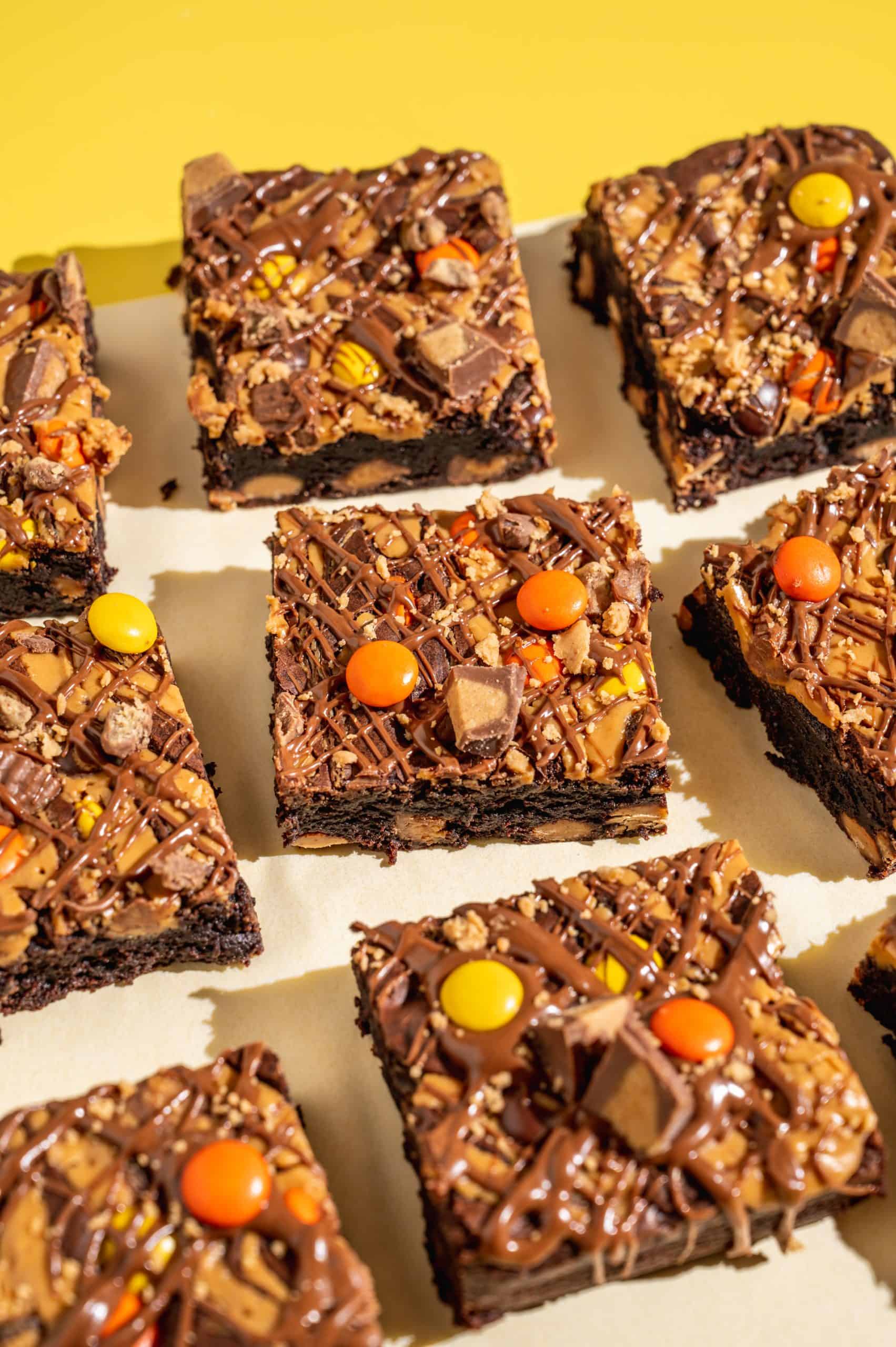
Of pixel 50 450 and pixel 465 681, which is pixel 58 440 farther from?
pixel 465 681

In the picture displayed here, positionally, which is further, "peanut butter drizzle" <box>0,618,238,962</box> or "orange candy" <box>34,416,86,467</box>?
"orange candy" <box>34,416,86,467</box>

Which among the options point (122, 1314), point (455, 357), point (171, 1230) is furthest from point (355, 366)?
point (122, 1314)

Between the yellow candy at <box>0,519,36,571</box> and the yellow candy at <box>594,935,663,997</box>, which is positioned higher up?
the yellow candy at <box>0,519,36,571</box>

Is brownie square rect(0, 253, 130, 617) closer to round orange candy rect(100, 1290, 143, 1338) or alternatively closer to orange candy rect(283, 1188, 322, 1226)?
orange candy rect(283, 1188, 322, 1226)

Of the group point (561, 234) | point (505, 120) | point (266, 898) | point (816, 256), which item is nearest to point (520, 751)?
point (266, 898)

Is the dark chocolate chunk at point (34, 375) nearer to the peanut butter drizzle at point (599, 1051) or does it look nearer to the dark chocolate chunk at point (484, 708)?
the dark chocolate chunk at point (484, 708)

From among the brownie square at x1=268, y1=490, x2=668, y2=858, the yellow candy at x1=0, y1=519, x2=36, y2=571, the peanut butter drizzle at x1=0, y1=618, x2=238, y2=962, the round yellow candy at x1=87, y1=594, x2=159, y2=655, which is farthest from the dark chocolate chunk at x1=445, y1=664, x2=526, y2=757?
the yellow candy at x1=0, y1=519, x2=36, y2=571

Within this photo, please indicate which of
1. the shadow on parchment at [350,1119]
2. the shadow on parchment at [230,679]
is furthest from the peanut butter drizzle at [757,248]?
the shadow on parchment at [350,1119]
